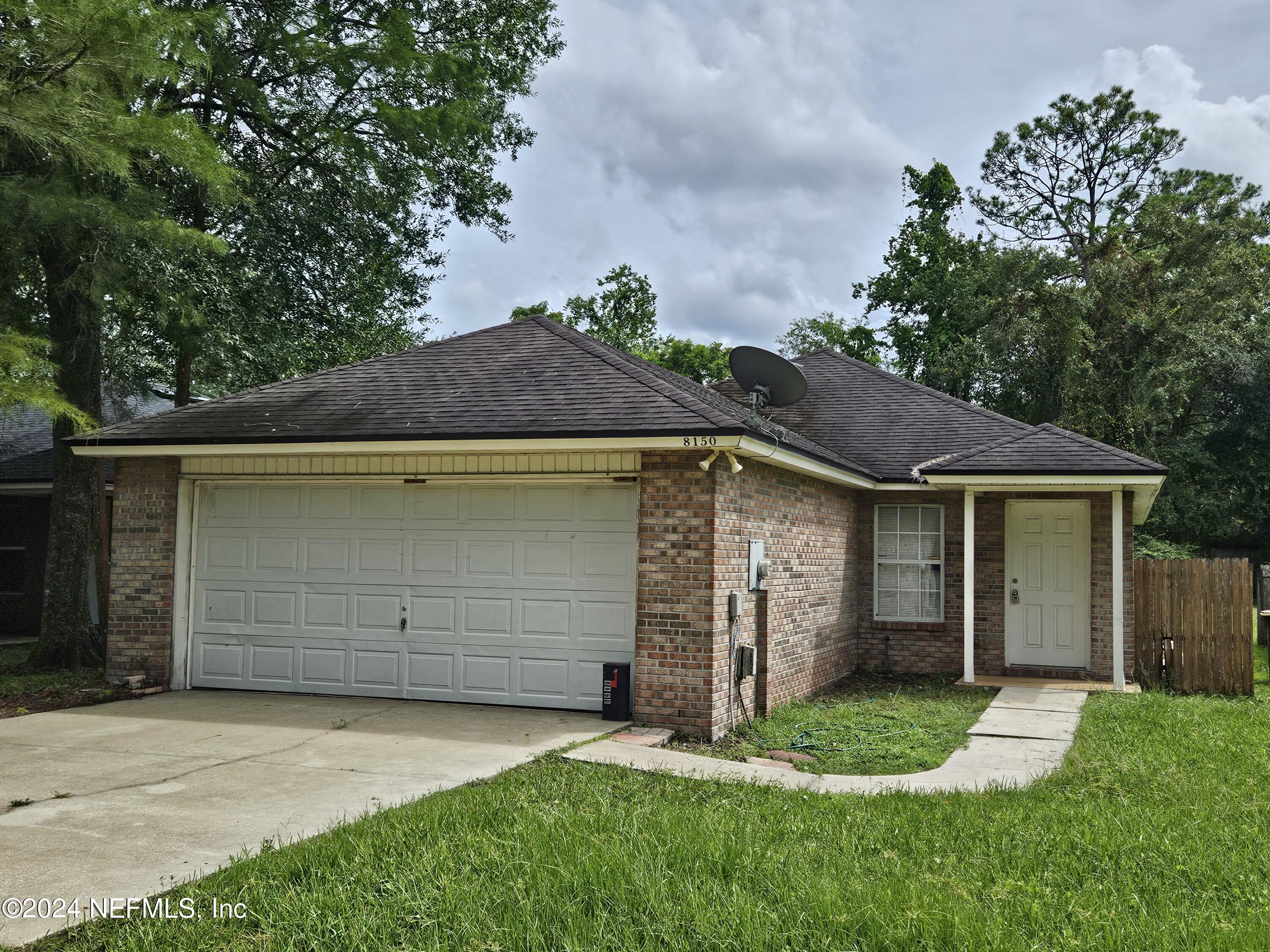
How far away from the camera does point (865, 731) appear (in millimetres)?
9352

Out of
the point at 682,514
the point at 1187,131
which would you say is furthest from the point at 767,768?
the point at 1187,131

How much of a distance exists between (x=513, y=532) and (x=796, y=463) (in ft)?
9.94

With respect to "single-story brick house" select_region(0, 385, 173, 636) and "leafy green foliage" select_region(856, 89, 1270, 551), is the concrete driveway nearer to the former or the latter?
"single-story brick house" select_region(0, 385, 173, 636)

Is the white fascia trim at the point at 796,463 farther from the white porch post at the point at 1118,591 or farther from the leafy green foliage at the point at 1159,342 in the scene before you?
the leafy green foliage at the point at 1159,342

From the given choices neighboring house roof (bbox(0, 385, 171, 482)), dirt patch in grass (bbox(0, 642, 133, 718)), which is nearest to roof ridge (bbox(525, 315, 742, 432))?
dirt patch in grass (bbox(0, 642, 133, 718))

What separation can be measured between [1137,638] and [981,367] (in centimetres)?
1659

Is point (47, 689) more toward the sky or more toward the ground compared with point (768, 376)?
more toward the ground

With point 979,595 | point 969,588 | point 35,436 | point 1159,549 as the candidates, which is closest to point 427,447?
point 969,588

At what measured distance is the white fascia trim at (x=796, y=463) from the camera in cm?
878

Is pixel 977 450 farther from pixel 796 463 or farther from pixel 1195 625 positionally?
Result: pixel 796 463

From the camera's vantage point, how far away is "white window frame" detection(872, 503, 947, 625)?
45.9 feet

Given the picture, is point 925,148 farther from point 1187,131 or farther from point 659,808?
point 659,808

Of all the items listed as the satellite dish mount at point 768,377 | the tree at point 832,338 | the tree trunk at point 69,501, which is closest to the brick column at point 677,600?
the satellite dish mount at point 768,377

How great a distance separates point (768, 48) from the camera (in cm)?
1274
